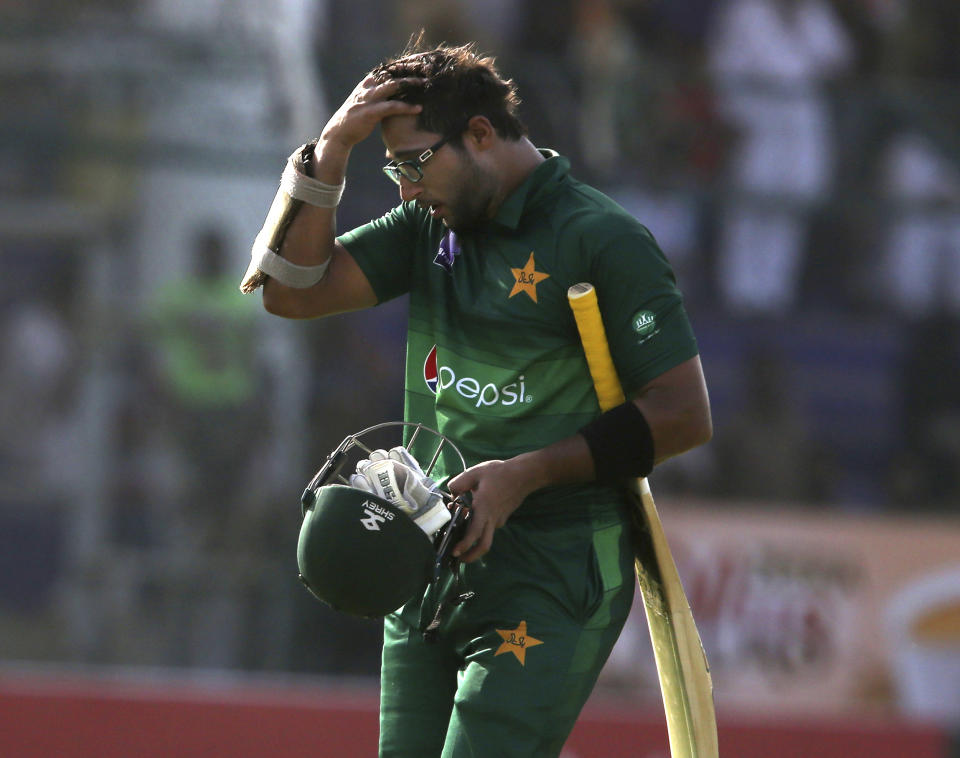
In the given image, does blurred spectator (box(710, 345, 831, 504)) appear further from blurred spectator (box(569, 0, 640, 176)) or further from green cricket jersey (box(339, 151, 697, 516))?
green cricket jersey (box(339, 151, 697, 516))

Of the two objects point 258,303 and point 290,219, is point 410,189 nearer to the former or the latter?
point 290,219

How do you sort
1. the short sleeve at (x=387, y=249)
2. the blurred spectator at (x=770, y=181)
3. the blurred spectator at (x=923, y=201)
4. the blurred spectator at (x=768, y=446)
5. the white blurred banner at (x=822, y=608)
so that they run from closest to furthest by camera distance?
the short sleeve at (x=387, y=249), the white blurred banner at (x=822, y=608), the blurred spectator at (x=768, y=446), the blurred spectator at (x=770, y=181), the blurred spectator at (x=923, y=201)

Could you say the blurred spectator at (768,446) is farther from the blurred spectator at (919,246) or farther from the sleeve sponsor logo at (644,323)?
the sleeve sponsor logo at (644,323)

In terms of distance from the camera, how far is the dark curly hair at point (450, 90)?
11.1 ft

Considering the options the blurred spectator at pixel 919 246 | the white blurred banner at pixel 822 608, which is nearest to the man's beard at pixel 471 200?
the white blurred banner at pixel 822 608

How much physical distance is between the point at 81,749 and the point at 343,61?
3.68 m

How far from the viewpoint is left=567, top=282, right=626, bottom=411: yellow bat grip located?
331 centimetres

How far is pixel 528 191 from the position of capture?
11.4 ft

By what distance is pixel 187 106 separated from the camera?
311 inches

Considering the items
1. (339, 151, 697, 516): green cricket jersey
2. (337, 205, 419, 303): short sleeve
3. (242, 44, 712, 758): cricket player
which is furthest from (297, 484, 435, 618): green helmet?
(337, 205, 419, 303): short sleeve

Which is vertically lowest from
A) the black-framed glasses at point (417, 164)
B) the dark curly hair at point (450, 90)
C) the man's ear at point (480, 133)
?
the black-framed glasses at point (417, 164)

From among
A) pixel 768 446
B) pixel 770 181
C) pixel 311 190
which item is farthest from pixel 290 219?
pixel 770 181

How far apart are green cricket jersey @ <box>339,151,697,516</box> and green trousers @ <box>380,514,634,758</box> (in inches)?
4.5

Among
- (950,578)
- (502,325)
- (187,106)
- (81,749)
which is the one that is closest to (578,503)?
(502,325)
